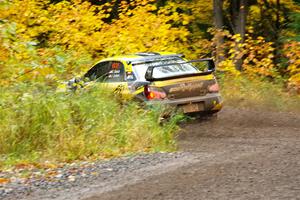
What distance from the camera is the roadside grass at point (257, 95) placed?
51.5 feet

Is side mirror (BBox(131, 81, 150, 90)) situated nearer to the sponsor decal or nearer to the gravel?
the sponsor decal

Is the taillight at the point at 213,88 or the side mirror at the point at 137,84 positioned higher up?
the side mirror at the point at 137,84

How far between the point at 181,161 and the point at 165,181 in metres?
1.33

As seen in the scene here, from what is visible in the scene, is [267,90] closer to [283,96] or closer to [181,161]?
[283,96]

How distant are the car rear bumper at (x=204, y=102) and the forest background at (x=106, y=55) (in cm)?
81

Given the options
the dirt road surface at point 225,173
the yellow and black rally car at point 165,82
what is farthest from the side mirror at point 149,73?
the dirt road surface at point 225,173

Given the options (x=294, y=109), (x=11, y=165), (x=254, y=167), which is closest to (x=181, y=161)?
(x=254, y=167)

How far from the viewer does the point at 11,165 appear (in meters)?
8.19

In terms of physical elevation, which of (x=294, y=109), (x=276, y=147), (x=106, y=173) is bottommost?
(x=294, y=109)

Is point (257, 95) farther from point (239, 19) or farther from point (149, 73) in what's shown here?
point (149, 73)

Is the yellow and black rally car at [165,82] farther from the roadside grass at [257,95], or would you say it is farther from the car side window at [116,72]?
the roadside grass at [257,95]

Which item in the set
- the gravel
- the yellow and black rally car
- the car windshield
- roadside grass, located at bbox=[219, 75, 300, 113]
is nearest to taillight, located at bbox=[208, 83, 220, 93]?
the yellow and black rally car

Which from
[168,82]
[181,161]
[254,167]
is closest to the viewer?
[254,167]

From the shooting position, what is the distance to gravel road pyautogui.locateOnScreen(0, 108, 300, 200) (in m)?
6.14
